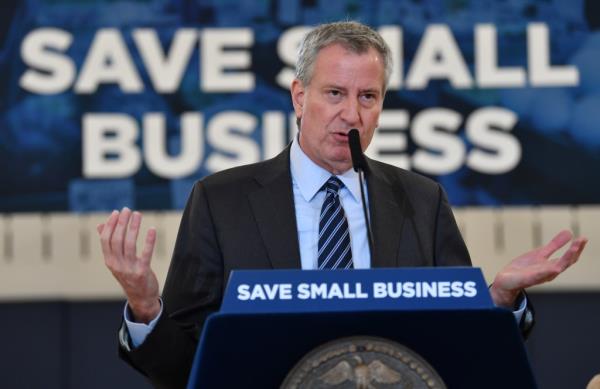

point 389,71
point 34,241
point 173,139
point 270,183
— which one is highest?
point 389,71

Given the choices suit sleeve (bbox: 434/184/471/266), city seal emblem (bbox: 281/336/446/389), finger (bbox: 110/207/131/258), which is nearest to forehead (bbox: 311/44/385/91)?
suit sleeve (bbox: 434/184/471/266)

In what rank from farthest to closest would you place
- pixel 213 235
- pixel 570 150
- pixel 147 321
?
pixel 570 150
pixel 213 235
pixel 147 321

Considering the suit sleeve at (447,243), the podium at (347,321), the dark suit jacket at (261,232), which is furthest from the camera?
the suit sleeve at (447,243)

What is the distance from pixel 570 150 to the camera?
377cm

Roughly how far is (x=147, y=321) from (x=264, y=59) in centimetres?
227

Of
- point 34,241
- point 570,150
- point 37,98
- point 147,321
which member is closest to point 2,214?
point 34,241

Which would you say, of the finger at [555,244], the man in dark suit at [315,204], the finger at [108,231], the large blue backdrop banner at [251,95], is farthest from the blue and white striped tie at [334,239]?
the large blue backdrop banner at [251,95]

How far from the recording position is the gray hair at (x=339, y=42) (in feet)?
6.58

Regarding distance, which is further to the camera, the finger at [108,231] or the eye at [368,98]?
the eye at [368,98]

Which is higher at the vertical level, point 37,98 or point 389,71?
point 389,71

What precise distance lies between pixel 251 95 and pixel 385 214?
1924 mm

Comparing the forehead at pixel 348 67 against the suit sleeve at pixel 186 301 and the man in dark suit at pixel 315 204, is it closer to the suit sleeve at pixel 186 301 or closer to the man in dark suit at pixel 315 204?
the man in dark suit at pixel 315 204

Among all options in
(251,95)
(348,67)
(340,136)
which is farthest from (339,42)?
(251,95)

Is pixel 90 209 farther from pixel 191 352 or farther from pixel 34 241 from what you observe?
pixel 191 352
